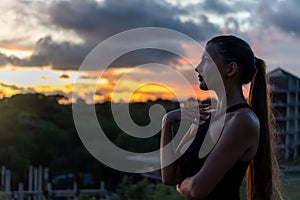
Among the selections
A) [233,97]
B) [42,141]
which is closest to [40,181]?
[42,141]

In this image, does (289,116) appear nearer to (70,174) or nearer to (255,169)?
(70,174)

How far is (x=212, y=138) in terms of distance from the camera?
120 centimetres

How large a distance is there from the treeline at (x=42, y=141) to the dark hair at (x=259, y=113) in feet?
27.5

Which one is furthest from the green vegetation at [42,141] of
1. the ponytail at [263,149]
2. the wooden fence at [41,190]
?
the ponytail at [263,149]

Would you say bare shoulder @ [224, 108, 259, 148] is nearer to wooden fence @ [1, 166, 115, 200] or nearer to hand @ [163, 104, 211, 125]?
hand @ [163, 104, 211, 125]

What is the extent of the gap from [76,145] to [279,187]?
8.84 m

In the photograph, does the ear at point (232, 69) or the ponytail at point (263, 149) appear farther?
the ponytail at point (263, 149)

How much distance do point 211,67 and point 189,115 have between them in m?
0.14

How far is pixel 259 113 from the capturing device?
1.33 m

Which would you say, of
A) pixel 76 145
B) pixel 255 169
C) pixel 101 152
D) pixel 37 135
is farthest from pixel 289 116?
pixel 255 169

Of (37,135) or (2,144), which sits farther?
(37,135)

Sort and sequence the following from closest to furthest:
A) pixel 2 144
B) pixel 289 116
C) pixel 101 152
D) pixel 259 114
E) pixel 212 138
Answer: pixel 212 138, pixel 259 114, pixel 101 152, pixel 289 116, pixel 2 144

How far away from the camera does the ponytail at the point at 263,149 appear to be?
1.32 meters

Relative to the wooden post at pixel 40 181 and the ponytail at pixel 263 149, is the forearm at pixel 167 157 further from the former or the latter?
the wooden post at pixel 40 181
